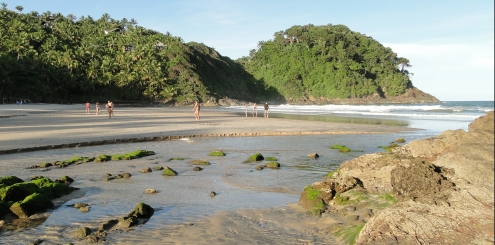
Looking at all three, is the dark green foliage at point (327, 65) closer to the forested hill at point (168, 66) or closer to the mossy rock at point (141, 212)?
the forested hill at point (168, 66)

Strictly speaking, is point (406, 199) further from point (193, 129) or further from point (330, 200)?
point (193, 129)

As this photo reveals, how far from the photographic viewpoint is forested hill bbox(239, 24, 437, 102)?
119625 mm

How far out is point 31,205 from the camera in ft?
26.7

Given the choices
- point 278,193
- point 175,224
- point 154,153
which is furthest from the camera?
point 154,153

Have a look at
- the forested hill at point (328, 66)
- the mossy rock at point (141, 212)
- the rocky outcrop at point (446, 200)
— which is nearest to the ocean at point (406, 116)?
the rocky outcrop at point (446, 200)

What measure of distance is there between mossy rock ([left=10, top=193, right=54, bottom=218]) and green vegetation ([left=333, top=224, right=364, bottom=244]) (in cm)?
600

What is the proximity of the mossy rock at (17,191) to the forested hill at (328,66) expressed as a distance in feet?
361

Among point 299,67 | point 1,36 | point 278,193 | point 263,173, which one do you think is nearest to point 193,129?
point 263,173

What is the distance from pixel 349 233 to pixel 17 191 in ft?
22.9

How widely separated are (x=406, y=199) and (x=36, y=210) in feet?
23.6

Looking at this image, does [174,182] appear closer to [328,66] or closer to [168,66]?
[168,66]

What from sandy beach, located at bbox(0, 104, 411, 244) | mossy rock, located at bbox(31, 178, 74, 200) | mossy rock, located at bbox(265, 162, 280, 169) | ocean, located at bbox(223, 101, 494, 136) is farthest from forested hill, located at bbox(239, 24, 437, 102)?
mossy rock, located at bbox(31, 178, 74, 200)

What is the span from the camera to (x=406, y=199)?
260 inches

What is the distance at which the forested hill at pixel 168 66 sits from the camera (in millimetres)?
76250
